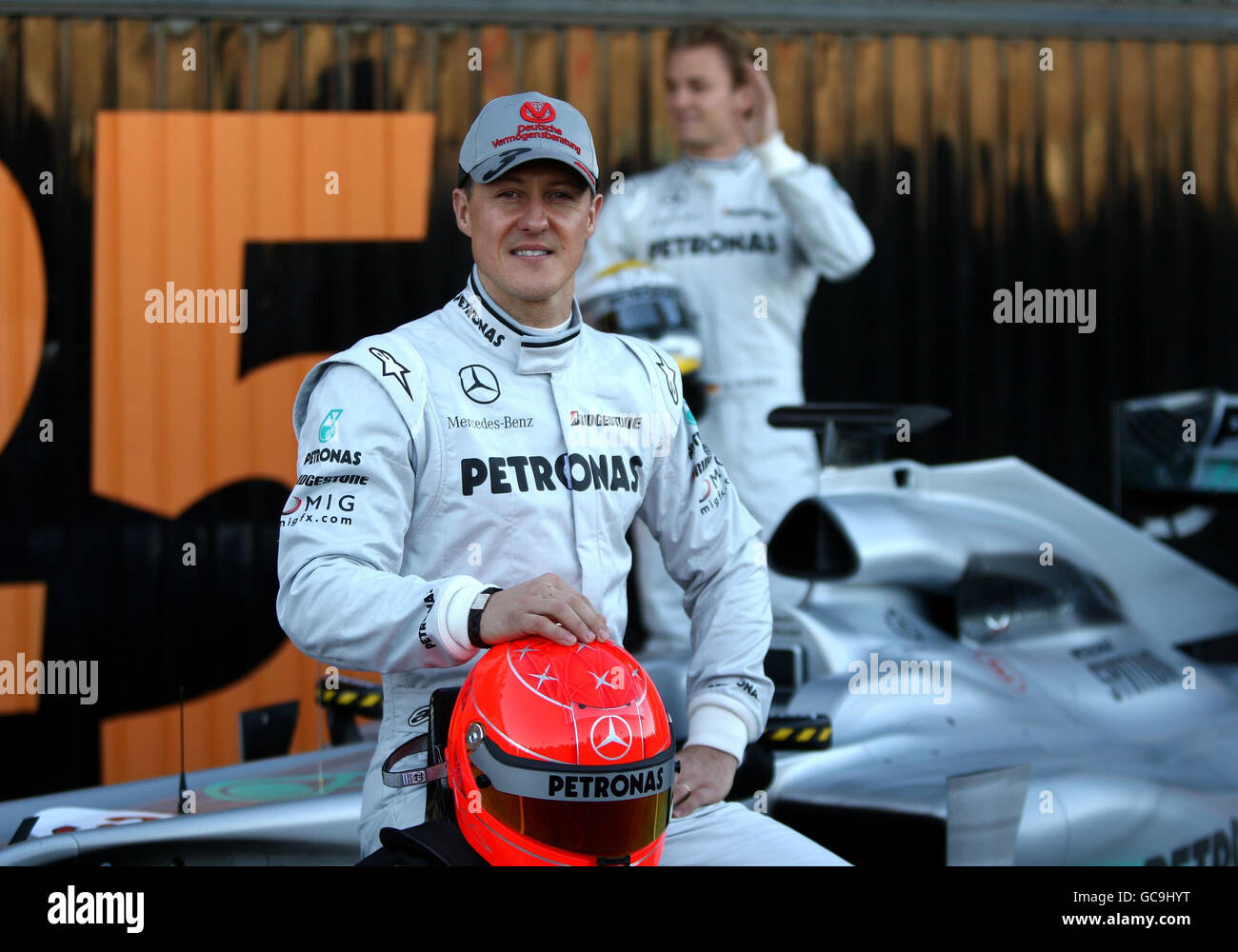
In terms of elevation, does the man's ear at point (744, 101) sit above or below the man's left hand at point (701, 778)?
above

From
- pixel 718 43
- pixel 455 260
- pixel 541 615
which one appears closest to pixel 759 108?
pixel 718 43

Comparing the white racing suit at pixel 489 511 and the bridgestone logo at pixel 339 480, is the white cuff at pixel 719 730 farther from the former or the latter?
the bridgestone logo at pixel 339 480

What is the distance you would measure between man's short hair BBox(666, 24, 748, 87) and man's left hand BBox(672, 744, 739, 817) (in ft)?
8.22

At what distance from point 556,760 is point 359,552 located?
351mm

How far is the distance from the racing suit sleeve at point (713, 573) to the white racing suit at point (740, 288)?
69.4 inches

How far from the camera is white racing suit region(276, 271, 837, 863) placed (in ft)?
4.37

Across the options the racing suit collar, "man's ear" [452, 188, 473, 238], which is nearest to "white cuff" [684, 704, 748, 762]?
the racing suit collar

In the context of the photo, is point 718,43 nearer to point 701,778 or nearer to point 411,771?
point 701,778

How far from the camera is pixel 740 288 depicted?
355 centimetres

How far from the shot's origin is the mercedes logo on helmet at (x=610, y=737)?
1.26 meters

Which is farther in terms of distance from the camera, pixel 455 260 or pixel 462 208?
pixel 455 260

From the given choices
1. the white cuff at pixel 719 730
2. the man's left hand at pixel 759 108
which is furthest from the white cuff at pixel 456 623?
the man's left hand at pixel 759 108

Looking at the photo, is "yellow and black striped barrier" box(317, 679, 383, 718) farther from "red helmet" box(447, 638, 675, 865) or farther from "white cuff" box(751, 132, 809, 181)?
"white cuff" box(751, 132, 809, 181)
